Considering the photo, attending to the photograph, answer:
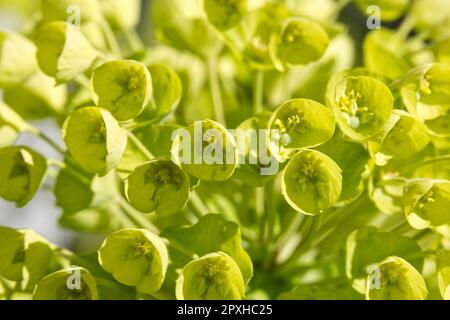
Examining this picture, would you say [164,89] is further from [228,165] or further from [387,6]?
[387,6]

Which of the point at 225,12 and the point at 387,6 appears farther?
the point at 387,6

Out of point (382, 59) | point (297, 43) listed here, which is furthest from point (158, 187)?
point (382, 59)

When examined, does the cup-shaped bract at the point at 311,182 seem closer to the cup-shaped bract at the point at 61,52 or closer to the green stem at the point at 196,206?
the green stem at the point at 196,206

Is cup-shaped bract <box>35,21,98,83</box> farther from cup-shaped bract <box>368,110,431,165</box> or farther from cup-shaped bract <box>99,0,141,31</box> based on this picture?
cup-shaped bract <box>368,110,431,165</box>

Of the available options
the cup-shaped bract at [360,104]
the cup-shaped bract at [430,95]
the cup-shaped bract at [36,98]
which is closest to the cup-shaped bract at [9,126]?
the cup-shaped bract at [36,98]

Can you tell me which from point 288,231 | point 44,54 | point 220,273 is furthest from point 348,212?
point 44,54

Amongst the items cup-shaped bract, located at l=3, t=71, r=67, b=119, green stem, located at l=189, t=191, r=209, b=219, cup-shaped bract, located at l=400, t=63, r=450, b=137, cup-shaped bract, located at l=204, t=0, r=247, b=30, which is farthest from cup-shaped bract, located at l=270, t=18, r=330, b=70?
cup-shaped bract, located at l=3, t=71, r=67, b=119
